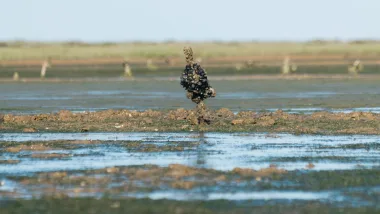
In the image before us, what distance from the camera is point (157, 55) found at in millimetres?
85188

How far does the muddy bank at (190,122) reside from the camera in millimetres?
23609

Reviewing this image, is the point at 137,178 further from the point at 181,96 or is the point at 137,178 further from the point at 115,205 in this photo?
the point at 181,96

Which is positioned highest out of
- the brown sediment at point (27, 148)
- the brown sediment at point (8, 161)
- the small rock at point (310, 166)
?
the small rock at point (310, 166)

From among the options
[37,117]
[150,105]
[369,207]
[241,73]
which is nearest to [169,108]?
[150,105]

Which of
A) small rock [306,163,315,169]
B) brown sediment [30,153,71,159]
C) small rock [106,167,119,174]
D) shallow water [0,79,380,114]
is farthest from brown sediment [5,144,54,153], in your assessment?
shallow water [0,79,380,114]

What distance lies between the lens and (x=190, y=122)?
24953 millimetres

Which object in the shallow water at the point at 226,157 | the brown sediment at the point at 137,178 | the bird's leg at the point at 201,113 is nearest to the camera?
the shallow water at the point at 226,157

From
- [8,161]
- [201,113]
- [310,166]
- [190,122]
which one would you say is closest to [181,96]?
[190,122]

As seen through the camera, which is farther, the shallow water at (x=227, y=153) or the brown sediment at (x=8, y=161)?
the brown sediment at (x=8, y=161)

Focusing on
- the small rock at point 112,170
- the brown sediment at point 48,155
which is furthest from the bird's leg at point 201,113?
the small rock at point 112,170

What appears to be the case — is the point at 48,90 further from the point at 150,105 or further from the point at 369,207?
the point at 369,207

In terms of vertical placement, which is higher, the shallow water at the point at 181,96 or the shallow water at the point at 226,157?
the shallow water at the point at 226,157

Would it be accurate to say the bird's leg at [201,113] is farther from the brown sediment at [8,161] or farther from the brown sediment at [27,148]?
the brown sediment at [8,161]

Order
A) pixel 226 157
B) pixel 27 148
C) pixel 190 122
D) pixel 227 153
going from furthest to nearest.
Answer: pixel 190 122 → pixel 27 148 → pixel 227 153 → pixel 226 157
